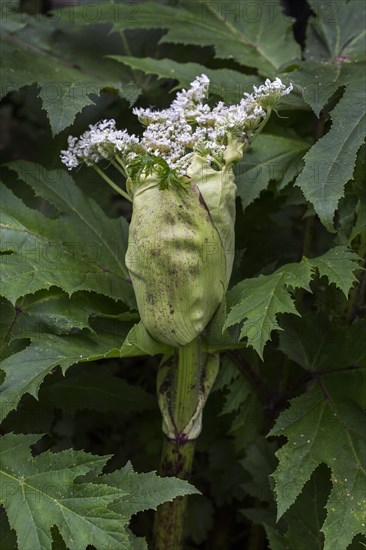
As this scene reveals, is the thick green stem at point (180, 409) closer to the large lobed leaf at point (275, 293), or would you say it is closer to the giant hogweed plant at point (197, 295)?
the giant hogweed plant at point (197, 295)

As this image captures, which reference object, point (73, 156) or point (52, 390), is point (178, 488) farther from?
point (73, 156)

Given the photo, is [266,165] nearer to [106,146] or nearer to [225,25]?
[106,146]

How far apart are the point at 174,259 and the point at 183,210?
0.09 metres

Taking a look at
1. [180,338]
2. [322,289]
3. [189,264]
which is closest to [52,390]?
[180,338]

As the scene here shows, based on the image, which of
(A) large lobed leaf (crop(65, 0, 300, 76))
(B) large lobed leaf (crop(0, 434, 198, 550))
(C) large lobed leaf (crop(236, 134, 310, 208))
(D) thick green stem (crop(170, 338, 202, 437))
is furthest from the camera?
(A) large lobed leaf (crop(65, 0, 300, 76))

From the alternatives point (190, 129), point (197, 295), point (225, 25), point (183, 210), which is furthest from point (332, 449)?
point (225, 25)

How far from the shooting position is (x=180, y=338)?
1310mm

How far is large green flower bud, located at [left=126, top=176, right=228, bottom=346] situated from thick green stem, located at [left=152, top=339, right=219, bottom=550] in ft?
0.33

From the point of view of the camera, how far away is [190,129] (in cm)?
133

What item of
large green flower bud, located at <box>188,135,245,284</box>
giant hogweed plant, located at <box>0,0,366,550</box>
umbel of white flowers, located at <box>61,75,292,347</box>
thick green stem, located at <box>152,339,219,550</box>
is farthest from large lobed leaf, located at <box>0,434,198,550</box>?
large green flower bud, located at <box>188,135,245,284</box>

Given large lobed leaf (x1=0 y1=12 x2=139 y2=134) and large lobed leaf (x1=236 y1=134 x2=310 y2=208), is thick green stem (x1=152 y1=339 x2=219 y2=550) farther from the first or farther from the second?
large lobed leaf (x1=0 y1=12 x2=139 y2=134)

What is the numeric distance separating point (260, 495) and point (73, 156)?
0.87 metres

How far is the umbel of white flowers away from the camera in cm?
125

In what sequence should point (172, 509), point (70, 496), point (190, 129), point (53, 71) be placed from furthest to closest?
point (53, 71), point (172, 509), point (190, 129), point (70, 496)
